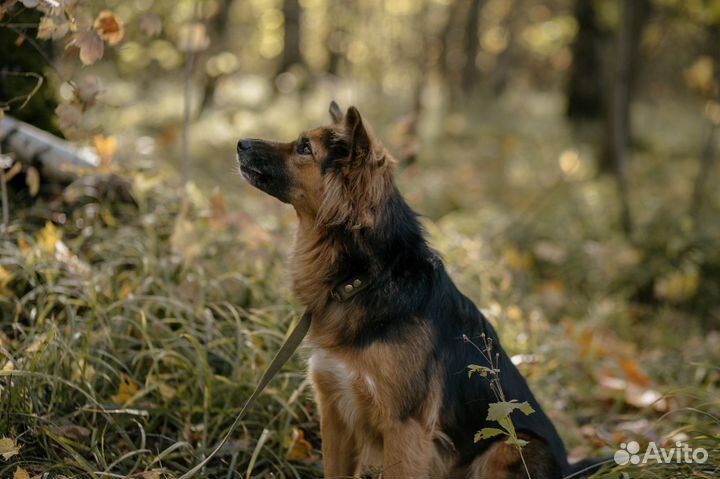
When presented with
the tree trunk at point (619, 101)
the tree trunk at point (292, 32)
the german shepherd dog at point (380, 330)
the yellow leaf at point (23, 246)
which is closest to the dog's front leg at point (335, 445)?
the german shepherd dog at point (380, 330)

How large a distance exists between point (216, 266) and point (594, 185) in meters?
6.98

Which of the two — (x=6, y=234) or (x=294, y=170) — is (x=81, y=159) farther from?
(x=294, y=170)

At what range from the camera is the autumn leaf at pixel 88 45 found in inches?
130

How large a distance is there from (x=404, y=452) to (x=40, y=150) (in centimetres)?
359

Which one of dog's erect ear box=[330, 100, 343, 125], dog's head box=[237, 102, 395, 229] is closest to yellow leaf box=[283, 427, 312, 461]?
dog's head box=[237, 102, 395, 229]

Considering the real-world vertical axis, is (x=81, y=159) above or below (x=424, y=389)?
above

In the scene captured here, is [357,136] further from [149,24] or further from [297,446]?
[297,446]

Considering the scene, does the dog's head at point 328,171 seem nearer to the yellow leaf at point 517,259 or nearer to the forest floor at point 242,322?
the forest floor at point 242,322

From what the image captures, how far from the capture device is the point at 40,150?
529cm

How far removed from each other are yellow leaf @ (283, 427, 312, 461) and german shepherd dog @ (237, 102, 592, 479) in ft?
0.96

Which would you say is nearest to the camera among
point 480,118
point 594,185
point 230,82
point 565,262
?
point 565,262

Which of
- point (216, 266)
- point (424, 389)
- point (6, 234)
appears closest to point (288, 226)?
point (216, 266)

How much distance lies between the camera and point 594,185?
10578 millimetres

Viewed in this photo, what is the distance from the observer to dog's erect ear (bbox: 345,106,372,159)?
3.26m
